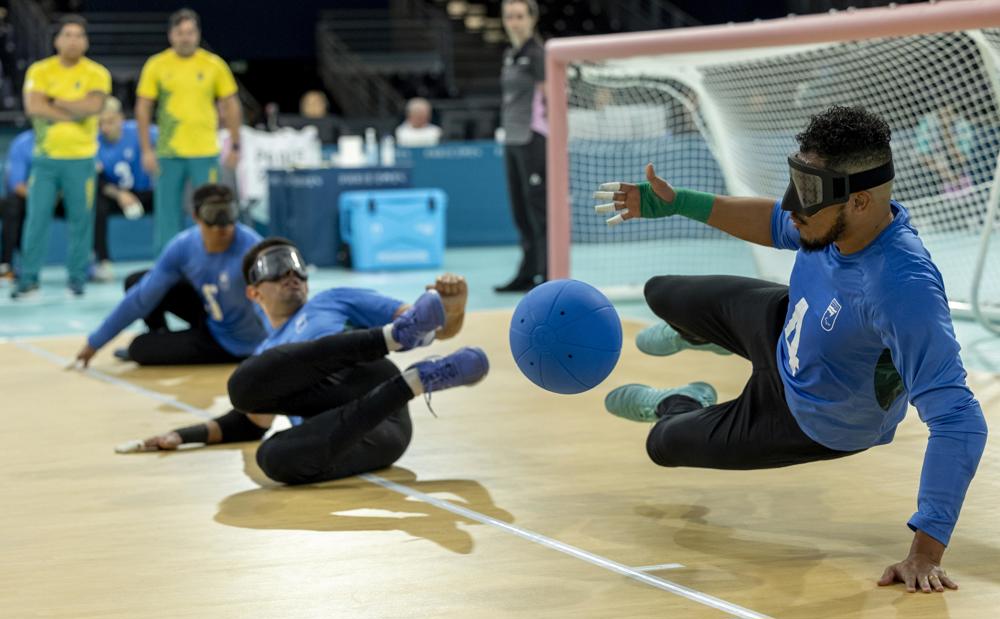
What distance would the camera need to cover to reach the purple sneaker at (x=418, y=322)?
15.9 ft

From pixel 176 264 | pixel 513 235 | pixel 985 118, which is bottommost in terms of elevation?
pixel 513 235

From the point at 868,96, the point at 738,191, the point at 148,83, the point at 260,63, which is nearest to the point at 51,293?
the point at 148,83

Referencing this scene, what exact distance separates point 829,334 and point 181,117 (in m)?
7.56

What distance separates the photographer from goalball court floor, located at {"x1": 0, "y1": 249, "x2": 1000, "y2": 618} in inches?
140

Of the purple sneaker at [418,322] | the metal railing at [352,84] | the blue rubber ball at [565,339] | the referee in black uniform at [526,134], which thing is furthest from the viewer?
the metal railing at [352,84]

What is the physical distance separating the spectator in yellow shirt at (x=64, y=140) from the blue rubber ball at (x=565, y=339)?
23.5 ft

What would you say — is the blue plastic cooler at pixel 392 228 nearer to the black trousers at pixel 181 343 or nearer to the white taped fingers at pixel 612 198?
the black trousers at pixel 181 343

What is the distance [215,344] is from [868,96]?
426cm

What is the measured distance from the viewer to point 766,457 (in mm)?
4098

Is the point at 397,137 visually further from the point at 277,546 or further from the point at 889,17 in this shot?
the point at 277,546


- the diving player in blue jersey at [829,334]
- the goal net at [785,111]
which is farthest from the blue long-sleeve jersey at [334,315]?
the goal net at [785,111]

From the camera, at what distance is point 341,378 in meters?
5.07

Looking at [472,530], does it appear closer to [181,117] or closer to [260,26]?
[181,117]

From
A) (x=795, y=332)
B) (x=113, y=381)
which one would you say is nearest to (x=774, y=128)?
(x=113, y=381)
